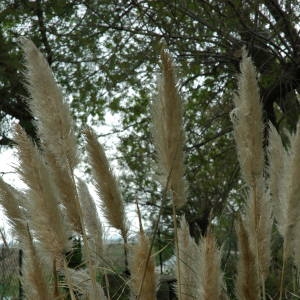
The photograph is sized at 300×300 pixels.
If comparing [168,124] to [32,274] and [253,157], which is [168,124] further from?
[32,274]

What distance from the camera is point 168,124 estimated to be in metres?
1.75

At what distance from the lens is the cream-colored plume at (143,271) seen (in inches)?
75.5

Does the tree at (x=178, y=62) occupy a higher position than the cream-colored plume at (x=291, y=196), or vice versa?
the tree at (x=178, y=62)

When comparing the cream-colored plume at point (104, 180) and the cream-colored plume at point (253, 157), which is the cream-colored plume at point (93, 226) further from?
the cream-colored plume at point (253, 157)

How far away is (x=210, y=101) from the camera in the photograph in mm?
6879

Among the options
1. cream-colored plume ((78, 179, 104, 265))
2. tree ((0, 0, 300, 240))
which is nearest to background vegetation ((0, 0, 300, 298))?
tree ((0, 0, 300, 240))

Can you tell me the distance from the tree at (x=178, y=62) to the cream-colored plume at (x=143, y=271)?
2470mm

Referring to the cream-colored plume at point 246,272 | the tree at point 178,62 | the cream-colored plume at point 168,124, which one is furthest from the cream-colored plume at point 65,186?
the tree at point 178,62

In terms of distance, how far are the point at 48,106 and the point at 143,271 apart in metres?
0.61

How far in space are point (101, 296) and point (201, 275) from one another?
0.36 m

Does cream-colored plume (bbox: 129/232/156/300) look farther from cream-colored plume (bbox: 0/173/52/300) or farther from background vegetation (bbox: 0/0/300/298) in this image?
background vegetation (bbox: 0/0/300/298)

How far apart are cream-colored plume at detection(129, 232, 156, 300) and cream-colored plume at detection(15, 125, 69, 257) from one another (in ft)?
0.94

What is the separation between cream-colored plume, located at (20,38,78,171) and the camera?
172 cm

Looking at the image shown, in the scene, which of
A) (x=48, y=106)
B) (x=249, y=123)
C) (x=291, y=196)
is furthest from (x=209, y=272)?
(x=48, y=106)
